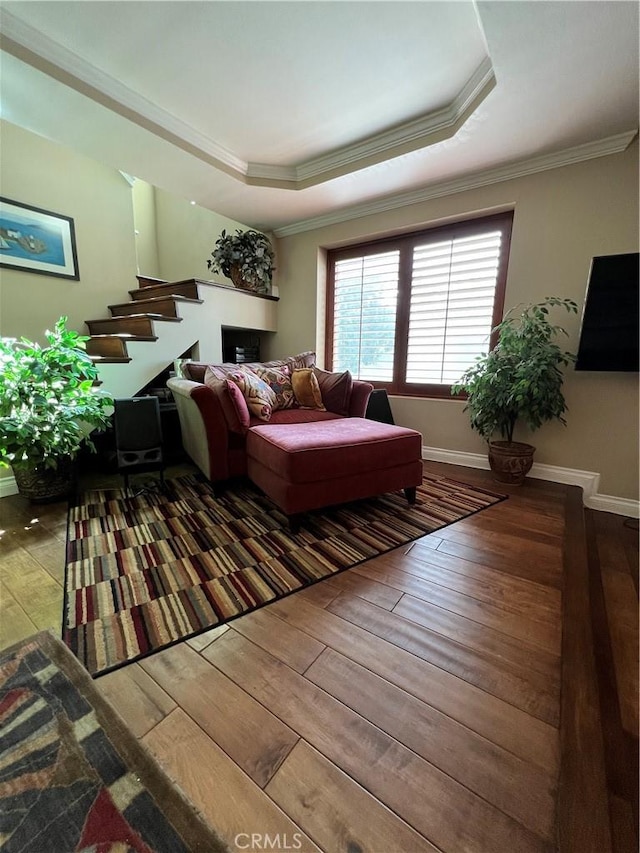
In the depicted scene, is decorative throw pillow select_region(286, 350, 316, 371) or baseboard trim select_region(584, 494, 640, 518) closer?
baseboard trim select_region(584, 494, 640, 518)

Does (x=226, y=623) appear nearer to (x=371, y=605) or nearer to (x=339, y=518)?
(x=371, y=605)

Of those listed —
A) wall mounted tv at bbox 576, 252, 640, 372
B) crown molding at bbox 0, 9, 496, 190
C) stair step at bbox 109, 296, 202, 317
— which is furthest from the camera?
stair step at bbox 109, 296, 202, 317

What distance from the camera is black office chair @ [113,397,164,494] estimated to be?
2.17 metres

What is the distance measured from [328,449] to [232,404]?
74 cm

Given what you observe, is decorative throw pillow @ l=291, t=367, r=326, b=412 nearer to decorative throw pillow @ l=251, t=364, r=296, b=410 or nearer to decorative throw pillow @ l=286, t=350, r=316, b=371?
decorative throw pillow @ l=251, t=364, r=296, b=410

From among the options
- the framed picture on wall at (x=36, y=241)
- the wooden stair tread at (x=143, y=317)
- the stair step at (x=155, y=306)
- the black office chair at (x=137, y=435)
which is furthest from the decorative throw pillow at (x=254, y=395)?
the framed picture on wall at (x=36, y=241)

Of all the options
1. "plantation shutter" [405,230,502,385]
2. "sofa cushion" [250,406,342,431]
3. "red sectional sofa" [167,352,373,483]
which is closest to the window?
"plantation shutter" [405,230,502,385]

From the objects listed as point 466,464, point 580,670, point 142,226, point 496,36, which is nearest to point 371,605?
point 580,670

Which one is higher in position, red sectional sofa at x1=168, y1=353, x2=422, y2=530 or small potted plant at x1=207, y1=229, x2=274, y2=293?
small potted plant at x1=207, y1=229, x2=274, y2=293

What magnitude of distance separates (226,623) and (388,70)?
2684 mm

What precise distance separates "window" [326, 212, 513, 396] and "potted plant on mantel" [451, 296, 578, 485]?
0.33 metres

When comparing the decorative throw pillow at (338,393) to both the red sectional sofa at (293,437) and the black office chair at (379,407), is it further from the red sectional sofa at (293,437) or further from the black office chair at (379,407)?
the black office chair at (379,407)

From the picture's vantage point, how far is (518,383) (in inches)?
84.4

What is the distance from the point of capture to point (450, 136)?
79.0 inches
